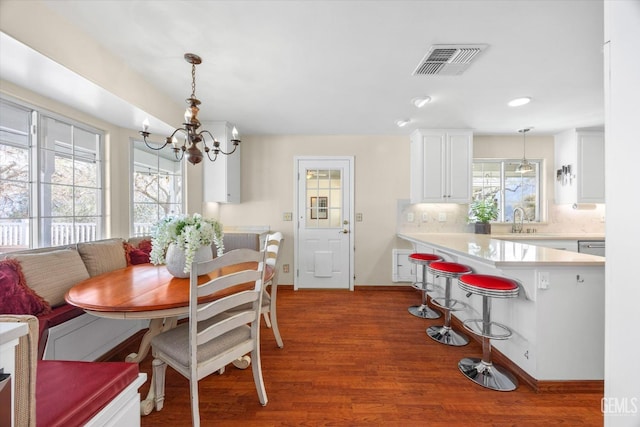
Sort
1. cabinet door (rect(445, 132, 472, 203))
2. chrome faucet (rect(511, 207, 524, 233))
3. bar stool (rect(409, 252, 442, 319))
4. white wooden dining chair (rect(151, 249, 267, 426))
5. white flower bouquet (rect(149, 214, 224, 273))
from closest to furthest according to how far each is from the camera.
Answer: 1. white wooden dining chair (rect(151, 249, 267, 426))
2. white flower bouquet (rect(149, 214, 224, 273))
3. bar stool (rect(409, 252, 442, 319))
4. cabinet door (rect(445, 132, 472, 203))
5. chrome faucet (rect(511, 207, 524, 233))

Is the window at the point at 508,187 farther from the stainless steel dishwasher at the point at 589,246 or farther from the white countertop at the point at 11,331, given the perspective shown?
the white countertop at the point at 11,331

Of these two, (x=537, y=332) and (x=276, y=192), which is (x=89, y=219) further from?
(x=537, y=332)

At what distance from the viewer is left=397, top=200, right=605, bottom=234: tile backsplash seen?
3.64 meters

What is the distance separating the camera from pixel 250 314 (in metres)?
1.45

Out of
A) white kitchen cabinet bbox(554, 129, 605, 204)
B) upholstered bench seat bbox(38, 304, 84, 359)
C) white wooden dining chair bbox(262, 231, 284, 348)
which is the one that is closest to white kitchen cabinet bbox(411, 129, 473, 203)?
white kitchen cabinet bbox(554, 129, 605, 204)

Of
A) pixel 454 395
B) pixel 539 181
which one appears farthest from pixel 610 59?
pixel 539 181

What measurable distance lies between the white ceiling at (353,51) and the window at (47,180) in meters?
0.33

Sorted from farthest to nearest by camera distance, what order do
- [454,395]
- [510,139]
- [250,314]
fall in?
[510,139] → [454,395] → [250,314]

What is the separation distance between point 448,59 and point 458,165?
6.26 feet

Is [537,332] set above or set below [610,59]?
below

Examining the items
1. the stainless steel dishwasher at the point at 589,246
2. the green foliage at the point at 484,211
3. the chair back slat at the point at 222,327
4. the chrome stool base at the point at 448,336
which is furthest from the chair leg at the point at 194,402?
the stainless steel dishwasher at the point at 589,246

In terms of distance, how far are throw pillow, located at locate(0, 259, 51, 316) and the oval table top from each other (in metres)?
0.28

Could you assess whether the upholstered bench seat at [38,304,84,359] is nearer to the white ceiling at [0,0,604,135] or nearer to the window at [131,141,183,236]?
the window at [131,141,183,236]

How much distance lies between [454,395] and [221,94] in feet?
10.3
